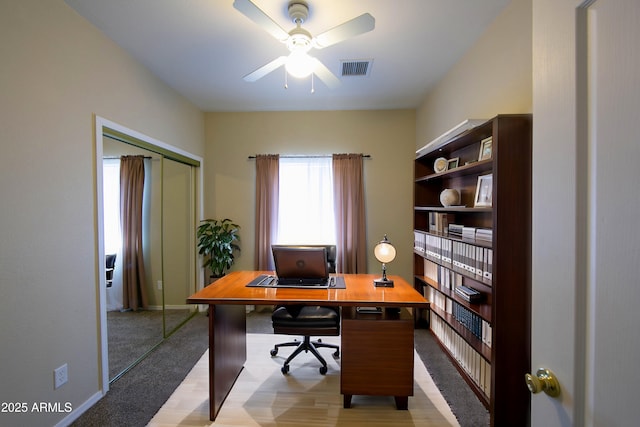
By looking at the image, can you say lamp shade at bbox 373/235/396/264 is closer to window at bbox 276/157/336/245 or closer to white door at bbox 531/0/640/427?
white door at bbox 531/0/640/427

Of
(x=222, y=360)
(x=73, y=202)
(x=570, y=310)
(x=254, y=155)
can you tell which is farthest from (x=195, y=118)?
(x=570, y=310)

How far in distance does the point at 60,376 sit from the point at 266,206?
2462mm

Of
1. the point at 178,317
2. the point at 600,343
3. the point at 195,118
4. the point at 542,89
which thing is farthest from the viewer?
the point at 195,118

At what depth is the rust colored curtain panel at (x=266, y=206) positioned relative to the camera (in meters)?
3.63

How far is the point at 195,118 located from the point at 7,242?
256cm

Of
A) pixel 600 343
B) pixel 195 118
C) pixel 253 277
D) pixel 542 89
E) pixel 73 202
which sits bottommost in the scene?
pixel 253 277

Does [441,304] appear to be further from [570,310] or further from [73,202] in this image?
[73,202]

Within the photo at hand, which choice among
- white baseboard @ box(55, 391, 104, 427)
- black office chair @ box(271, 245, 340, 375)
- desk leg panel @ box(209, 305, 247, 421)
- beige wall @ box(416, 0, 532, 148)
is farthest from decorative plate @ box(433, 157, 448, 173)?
white baseboard @ box(55, 391, 104, 427)

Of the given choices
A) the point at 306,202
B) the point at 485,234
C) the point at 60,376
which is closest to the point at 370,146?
the point at 306,202

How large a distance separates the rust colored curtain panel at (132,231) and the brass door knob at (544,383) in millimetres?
2835

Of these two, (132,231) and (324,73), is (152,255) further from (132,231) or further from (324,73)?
(324,73)

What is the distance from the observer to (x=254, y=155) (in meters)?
3.72

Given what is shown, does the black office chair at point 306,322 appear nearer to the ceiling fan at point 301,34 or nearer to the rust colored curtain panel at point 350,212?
the rust colored curtain panel at point 350,212

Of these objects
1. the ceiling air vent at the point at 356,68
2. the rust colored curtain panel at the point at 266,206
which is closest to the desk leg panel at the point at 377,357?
the rust colored curtain panel at the point at 266,206
